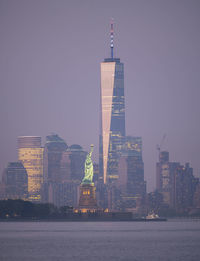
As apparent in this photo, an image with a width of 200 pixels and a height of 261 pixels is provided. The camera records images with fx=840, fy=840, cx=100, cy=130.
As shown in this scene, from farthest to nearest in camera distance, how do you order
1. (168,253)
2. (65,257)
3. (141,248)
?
(141,248), (168,253), (65,257)

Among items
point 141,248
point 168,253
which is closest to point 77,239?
point 141,248

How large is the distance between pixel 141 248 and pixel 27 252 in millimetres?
21164

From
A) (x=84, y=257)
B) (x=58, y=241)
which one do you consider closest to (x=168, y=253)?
(x=84, y=257)

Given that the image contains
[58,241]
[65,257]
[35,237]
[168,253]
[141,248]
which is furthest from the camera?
[35,237]

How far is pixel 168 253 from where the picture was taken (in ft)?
439

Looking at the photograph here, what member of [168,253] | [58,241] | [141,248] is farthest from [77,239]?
[168,253]

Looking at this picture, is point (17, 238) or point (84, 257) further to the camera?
point (17, 238)

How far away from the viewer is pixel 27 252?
136250 mm

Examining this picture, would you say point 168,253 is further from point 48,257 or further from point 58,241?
point 58,241

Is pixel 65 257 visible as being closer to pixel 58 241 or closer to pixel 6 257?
pixel 6 257

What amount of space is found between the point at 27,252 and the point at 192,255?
2678cm

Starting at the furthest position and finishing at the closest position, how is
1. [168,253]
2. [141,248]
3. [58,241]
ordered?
[58,241], [141,248], [168,253]

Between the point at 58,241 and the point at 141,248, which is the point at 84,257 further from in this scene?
the point at 58,241

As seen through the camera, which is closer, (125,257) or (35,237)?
(125,257)
